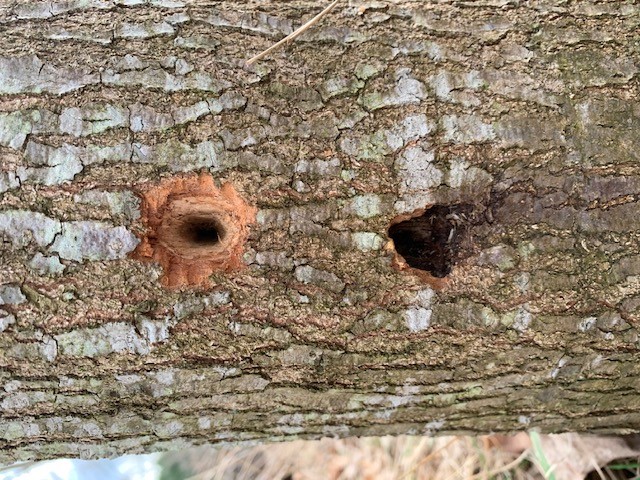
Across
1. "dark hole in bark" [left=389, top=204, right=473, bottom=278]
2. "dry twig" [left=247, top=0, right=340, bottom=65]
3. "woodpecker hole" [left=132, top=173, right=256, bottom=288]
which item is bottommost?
"dark hole in bark" [left=389, top=204, right=473, bottom=278]

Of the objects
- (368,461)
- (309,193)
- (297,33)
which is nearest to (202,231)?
(309,193)

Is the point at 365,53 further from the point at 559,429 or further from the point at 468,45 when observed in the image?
the point at 559,429

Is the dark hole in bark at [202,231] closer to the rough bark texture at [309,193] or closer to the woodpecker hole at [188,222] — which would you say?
the woodpecker hole at [188,222]

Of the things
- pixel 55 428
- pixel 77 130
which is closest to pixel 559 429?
pixel 55 428

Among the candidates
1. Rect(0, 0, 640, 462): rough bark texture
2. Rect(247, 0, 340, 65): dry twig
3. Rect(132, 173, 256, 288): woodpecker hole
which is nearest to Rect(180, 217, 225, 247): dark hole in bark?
Rect(132, 173, 256, 288): woodpecker hole

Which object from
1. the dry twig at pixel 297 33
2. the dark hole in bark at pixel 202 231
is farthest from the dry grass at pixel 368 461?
the dry twig at pixel 297 33

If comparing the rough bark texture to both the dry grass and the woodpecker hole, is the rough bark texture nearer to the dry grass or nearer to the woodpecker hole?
the woodpecker hole

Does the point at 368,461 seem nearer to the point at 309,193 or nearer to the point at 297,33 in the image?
the point at 309,193

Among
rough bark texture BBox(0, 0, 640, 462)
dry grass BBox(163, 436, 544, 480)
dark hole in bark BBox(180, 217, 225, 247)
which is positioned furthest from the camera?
dry grass BBox(163, 436, 544, 480)
